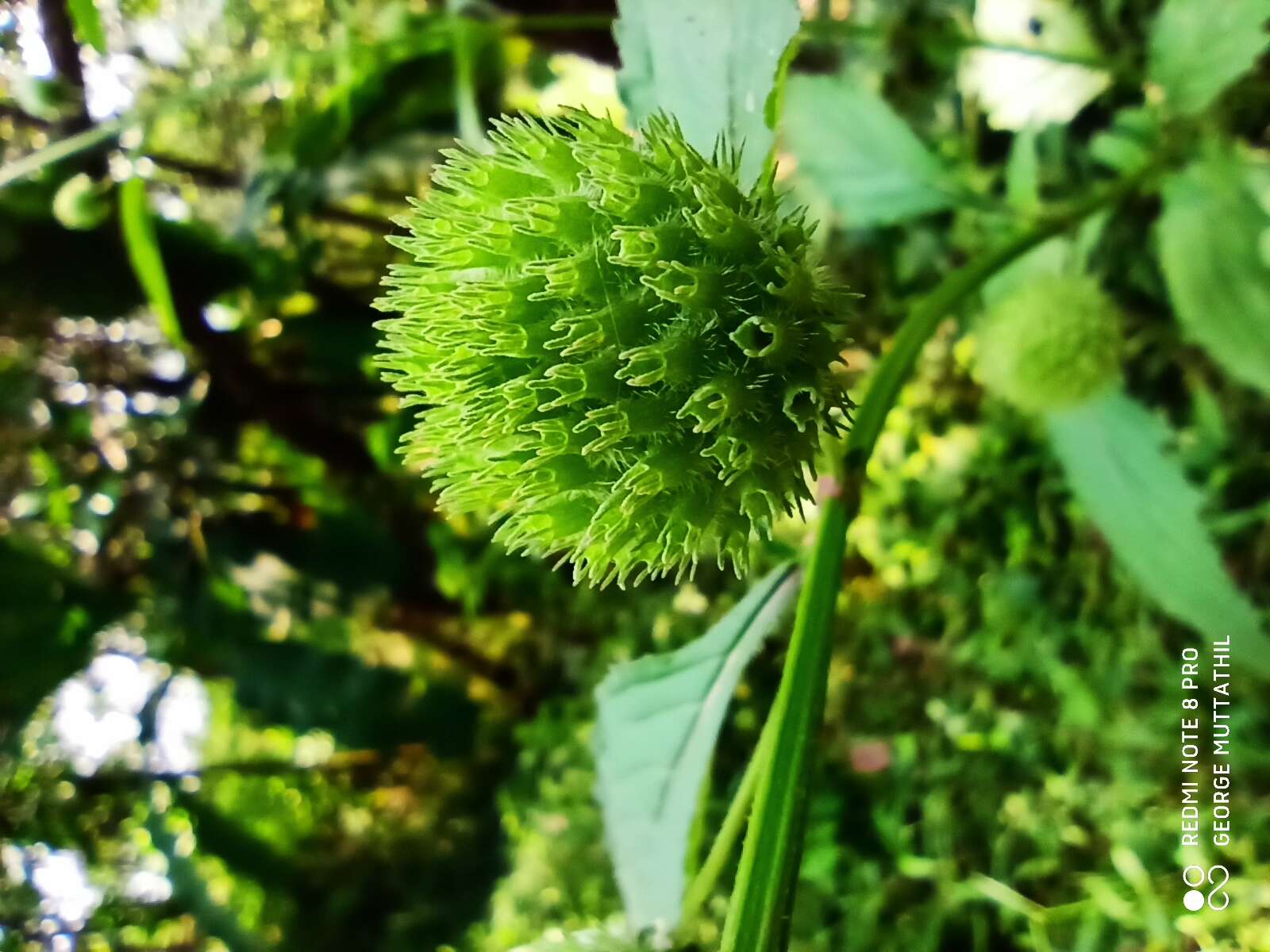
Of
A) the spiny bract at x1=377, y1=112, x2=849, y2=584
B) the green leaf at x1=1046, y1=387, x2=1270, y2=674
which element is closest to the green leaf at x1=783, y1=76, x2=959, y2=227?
the green leaf at x1=1046, y1=387, x2=1270, y2=674

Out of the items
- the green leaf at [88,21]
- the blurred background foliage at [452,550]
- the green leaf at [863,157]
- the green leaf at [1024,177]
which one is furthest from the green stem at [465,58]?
the green leaf at [1024,177]

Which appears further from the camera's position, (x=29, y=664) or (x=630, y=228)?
(x=29, y=664)

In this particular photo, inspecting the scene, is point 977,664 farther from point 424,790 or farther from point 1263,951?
point 424,790

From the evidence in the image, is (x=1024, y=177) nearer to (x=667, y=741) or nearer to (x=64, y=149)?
(x=667, y=741)

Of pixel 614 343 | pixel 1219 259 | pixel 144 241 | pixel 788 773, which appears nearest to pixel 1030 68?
pixel 1219 259

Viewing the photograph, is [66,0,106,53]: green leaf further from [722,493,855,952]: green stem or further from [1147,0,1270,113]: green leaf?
[1147,0,1270,113]: green leaf

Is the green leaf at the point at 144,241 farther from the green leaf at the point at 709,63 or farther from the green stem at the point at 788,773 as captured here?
the green stem at the point at 788,773

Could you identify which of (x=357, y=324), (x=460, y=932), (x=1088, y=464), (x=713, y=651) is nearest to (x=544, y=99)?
(x=357, y=324)
